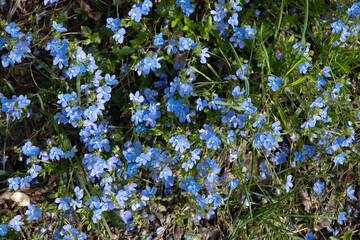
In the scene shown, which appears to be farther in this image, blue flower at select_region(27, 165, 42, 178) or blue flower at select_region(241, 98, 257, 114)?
blue flower at select_region(27, 165, 42, 178)

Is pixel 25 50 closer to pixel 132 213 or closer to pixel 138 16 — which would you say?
pixel 138 16

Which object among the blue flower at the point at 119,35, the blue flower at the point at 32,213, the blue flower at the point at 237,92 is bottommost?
the blue flower at the point at 32,213

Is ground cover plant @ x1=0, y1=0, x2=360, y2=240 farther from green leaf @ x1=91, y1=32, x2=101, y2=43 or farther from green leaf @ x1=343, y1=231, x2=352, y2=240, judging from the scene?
green leaf @ x1=343, y1=231, x2=352, y2=240

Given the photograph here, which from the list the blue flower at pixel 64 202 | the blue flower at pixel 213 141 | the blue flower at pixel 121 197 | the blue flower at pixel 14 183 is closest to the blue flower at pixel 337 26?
the blue flower at pixel 213 141

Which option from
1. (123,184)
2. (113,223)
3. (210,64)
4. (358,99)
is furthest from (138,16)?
(358,99)

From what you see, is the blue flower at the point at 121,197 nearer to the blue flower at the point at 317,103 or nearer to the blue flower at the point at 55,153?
the blue flower at the point at 55,153

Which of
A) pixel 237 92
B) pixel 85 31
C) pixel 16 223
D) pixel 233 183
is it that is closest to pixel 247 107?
pixel 237 92

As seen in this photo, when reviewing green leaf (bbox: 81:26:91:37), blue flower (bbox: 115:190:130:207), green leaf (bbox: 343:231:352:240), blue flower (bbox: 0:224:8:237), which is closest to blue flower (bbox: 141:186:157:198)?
blue flower (bbox: 115:190:130:207)

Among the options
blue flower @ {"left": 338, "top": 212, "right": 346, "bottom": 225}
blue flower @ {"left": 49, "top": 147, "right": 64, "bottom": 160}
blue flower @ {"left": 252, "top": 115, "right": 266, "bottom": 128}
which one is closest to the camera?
blue flower @ {"left": 252, "top": 115, "right": 266, "bottom": 128}

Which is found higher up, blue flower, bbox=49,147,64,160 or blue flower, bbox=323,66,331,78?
blue flower, bbox=323,66,331,78
